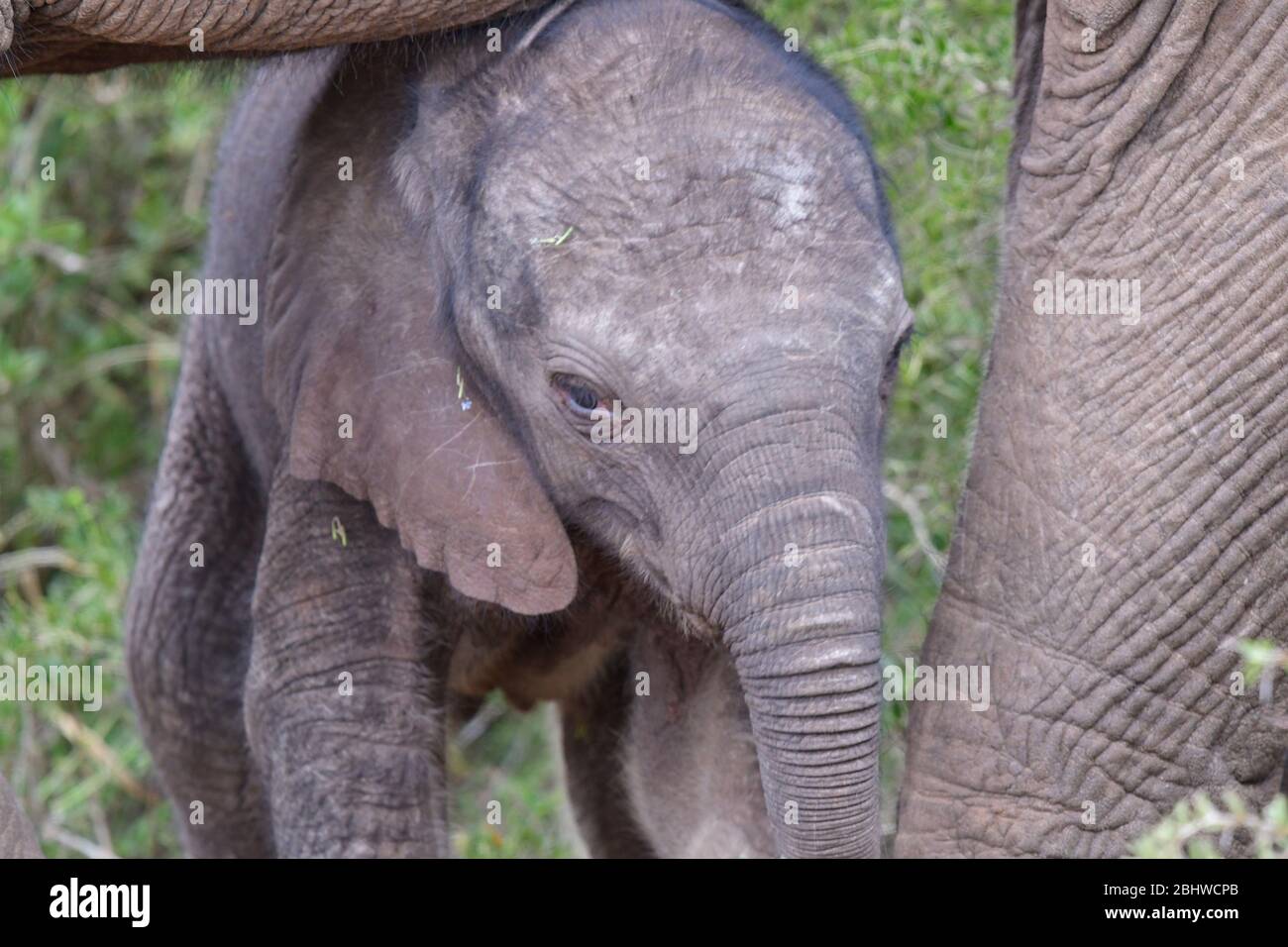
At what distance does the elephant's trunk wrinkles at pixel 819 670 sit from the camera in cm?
353

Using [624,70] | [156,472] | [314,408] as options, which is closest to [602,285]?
[624,70]

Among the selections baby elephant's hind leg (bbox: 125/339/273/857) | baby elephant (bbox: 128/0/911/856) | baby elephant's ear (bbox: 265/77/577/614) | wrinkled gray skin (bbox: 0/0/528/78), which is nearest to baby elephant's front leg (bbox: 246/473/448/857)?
baby elephant (bbox: 128/0/911/856)

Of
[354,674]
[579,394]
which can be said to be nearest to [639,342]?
[579,394]

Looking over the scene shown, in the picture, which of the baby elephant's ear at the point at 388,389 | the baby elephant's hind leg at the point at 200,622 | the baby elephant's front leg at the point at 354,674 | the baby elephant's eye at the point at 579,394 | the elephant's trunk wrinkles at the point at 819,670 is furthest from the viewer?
the baby elephant's hind leg at the point at 200,622

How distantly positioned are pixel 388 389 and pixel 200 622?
118 centimetres

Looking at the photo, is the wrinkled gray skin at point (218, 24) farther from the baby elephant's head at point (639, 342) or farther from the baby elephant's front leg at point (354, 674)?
the baby elephant's front leg at point (354, 674)

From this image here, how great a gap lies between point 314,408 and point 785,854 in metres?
1.16

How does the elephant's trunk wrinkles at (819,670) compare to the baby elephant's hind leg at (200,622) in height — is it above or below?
below

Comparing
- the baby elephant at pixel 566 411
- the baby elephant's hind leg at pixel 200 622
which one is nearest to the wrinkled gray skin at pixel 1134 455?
the baby elephant at pixel 566 411

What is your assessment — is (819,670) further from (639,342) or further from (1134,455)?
(1134,455)

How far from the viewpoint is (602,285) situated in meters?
3.70

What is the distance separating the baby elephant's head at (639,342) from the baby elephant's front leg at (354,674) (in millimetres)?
172

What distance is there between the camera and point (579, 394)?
3.80 metres
